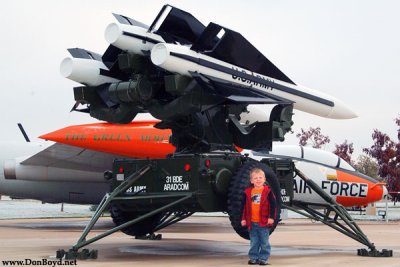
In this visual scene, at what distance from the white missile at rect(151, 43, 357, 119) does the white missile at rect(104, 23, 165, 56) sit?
31 centimetres

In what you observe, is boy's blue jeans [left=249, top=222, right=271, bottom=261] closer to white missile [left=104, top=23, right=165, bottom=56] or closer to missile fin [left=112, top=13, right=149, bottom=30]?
white missile [left=104, top=23, right=165, bottom=56]

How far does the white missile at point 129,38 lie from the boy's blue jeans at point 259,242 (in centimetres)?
358

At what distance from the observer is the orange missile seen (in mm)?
19516

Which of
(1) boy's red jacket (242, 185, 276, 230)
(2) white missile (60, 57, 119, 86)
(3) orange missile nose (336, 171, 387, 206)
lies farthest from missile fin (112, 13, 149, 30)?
(3) orange missile nose (336, 171, 387, 206)

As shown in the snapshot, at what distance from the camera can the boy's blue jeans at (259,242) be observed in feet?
30.3

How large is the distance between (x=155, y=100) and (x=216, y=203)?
2.11 meters

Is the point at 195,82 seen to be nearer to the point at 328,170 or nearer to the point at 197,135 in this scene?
the point at 197,135

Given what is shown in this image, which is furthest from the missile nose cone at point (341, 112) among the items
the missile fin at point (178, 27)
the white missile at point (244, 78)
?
the missile fin at point (178, 27)

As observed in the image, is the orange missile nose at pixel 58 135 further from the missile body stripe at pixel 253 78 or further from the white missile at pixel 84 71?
the missile body stripe at pixel 253 78

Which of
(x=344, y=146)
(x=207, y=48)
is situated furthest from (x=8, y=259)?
(x=344, y=146)

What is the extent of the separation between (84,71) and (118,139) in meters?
8.64

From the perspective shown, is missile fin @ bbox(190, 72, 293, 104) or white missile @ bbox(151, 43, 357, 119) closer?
white missile @ bbox(151, 43, 357, 119)

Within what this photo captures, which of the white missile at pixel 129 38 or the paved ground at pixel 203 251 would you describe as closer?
the paved ground at pixel 203 251

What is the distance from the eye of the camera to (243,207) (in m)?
9.55
